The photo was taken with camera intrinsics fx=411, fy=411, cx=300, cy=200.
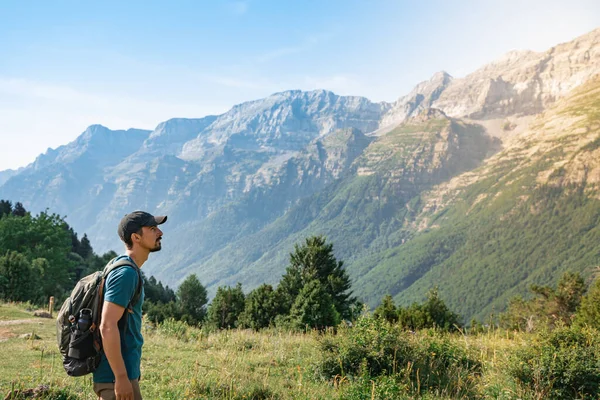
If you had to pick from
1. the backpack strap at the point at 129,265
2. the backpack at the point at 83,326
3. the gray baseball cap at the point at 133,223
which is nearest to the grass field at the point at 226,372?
the backpack at the point at 83,326

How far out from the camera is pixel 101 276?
15.3 feet

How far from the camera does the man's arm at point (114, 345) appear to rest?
4328 mm

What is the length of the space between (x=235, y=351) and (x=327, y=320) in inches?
696

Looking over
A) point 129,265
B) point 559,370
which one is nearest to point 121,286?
point 129,265

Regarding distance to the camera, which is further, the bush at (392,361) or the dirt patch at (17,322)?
the dirt patch at (17,322)

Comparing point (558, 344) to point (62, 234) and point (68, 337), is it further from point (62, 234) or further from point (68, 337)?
point (62, 234)

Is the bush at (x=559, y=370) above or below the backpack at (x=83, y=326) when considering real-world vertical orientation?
below

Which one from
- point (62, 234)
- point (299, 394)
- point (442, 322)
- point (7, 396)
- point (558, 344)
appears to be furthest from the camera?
point (62, 234)

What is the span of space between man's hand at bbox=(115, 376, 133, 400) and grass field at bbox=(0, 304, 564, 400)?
2706 mm

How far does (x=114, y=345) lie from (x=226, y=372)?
4.43 meters

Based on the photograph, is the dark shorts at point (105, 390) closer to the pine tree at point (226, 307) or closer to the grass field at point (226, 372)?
the grass field at point (226, 372)

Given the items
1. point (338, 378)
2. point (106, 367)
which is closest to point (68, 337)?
point (106, 367)

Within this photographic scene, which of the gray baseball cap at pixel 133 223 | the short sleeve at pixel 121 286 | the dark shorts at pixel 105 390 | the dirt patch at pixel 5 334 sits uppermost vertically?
the gray baseball cap at pixel 133 223

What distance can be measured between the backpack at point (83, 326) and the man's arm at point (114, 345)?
0.22 m
